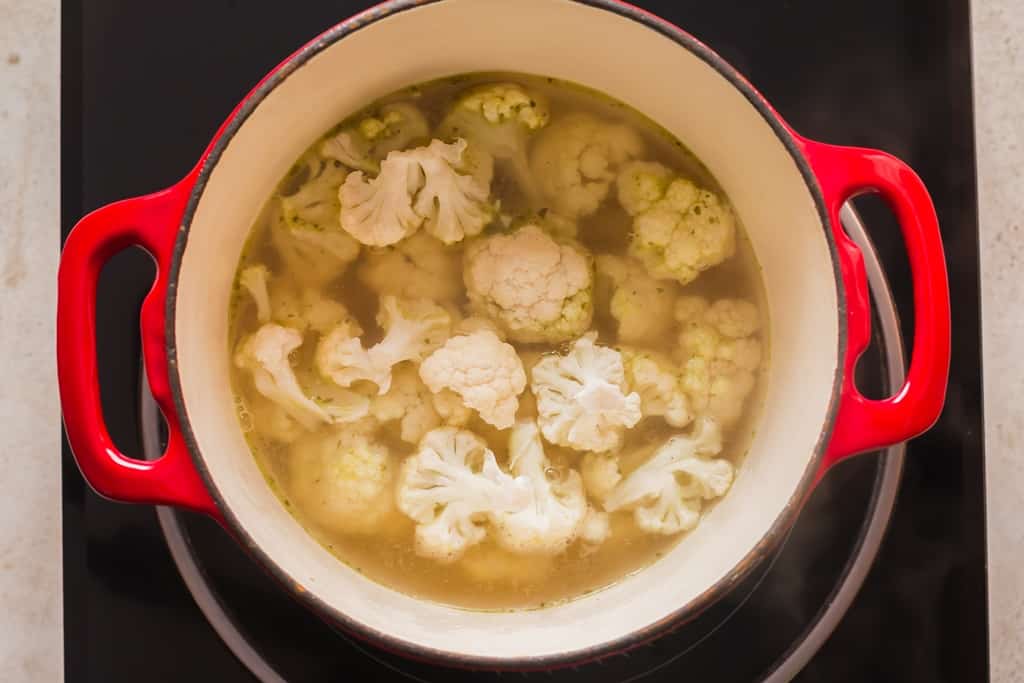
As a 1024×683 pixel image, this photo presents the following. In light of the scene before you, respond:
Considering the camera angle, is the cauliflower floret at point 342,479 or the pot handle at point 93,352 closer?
the pot handle at point 93,352

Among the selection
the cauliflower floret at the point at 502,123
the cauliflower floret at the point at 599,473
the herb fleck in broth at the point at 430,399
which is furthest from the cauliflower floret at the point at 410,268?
the cauliflower floret at the point at 599,473

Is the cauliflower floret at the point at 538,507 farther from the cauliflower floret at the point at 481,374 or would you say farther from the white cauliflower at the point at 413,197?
the white cauliflower at the point at 413,197

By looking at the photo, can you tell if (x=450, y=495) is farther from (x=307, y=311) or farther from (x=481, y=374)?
(x=307, y=311)

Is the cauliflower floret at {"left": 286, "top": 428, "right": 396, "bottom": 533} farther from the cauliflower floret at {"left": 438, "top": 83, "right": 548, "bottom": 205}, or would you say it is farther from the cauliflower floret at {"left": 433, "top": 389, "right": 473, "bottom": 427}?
the cauliflower floret at {"left": 438, "top": 83, "right": 548, "bottom": 205}

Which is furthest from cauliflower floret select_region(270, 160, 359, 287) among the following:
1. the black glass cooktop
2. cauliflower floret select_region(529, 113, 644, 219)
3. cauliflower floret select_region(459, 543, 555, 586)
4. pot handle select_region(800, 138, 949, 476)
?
pot handle select_region(800, 138, 949, 476)

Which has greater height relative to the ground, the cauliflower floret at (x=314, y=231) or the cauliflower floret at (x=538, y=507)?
the cauliflower floret at (x=314, y=231)

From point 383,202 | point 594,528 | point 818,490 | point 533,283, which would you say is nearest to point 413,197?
point 383,202
